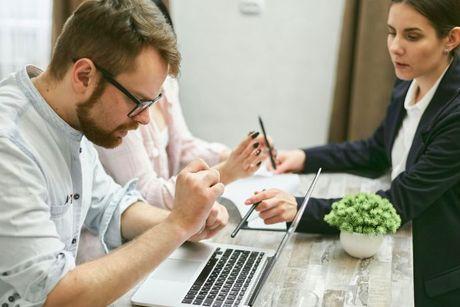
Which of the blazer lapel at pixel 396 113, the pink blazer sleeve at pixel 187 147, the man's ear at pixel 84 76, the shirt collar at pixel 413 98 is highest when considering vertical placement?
the man's ear at pixel 84 76

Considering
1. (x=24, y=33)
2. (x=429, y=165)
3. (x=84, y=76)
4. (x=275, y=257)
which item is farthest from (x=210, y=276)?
(x=24, y=33)

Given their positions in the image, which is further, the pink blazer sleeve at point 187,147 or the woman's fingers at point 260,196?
the pink blazer sleeve at point 187,147

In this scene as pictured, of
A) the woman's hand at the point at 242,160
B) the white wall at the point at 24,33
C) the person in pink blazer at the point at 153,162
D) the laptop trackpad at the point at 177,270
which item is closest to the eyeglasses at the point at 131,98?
the laptop trackpad at the point at 177,270

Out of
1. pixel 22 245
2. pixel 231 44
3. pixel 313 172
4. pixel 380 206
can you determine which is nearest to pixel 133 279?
pixel 22 245

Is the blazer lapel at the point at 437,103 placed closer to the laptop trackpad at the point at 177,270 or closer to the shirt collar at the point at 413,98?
the shirt collar at the point at 413,98

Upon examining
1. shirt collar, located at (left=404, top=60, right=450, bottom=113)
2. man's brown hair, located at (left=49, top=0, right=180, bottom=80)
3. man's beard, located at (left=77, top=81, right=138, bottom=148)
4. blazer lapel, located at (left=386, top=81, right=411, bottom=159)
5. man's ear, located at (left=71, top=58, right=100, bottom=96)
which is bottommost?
blazer lapel, located at (left=386, top=81, right=411, bottom=159)

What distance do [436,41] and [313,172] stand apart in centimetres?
65

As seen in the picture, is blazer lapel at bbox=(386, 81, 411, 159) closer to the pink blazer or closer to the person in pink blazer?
the person in pink blazer

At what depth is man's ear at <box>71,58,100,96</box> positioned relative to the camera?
3.75 feet

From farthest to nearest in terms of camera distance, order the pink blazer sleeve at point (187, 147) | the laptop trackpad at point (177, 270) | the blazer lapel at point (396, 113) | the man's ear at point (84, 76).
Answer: the pink blazer sleeve at point (187, 147)
the blazer lapel at point (396, 113)
the laptop trackpad at point (177, 270)
the man's ear at point (84, 76)

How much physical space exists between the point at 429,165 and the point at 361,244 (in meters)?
0.38

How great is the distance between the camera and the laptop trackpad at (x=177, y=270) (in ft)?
4.25

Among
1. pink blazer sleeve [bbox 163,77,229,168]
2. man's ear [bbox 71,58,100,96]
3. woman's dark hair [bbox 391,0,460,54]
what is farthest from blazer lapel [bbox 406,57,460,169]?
man's ear [bbox 71,58,100,96]

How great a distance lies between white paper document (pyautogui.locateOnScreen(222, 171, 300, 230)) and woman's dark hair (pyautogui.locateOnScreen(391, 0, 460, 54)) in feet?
2.12
